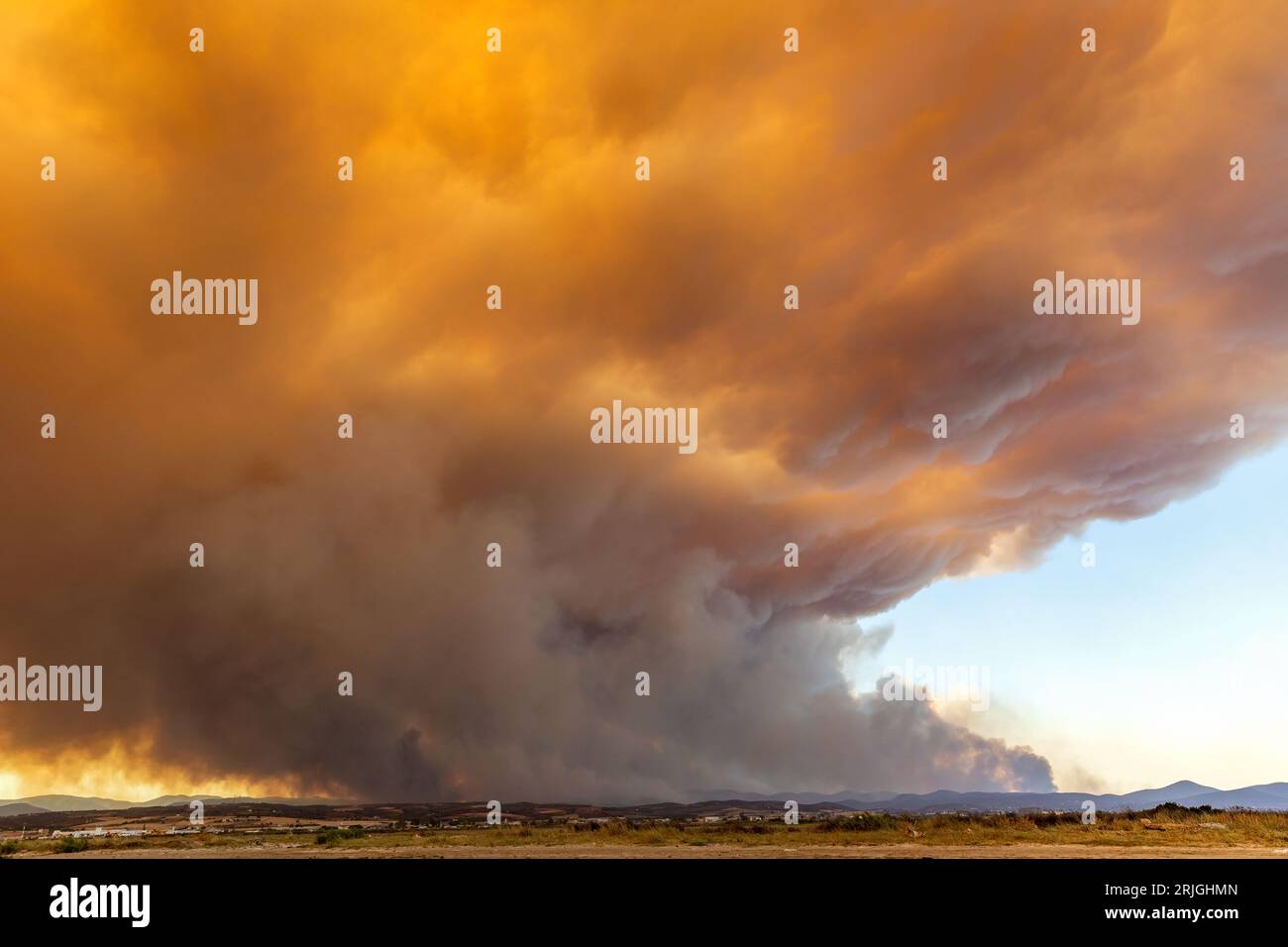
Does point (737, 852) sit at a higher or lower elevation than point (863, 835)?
higher

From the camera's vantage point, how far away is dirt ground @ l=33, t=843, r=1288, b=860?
65.8m

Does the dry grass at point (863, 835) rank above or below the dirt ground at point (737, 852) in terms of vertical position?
below

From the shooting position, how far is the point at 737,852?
228 ft

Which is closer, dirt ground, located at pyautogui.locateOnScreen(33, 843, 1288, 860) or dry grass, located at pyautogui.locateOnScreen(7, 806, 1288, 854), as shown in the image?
dirt ground, located at pyautogui.locateOnScreen(33, 843, 1288, 860)

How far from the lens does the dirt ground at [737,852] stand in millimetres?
65750

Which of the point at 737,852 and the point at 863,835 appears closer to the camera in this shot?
the point at 737,852

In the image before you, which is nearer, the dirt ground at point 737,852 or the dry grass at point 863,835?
the dirt ground at point 737,852

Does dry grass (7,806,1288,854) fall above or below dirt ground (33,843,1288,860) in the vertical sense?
below
